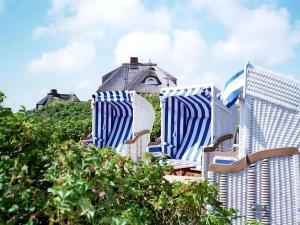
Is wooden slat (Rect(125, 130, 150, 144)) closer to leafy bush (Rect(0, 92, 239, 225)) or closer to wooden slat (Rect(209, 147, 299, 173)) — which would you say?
wooden slat (Rect(209, 147, 299, 173))

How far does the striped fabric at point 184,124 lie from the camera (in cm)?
829

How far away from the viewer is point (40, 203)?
4.93 ft

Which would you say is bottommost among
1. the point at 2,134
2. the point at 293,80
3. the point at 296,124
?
the point at 2,134

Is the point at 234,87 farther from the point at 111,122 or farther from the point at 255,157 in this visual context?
the point at 111,122

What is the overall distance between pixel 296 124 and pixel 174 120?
391cm

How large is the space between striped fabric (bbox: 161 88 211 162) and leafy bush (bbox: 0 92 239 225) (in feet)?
20.2

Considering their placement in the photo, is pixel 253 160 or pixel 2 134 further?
pixel 253 160

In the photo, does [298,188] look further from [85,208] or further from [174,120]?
[174,120]

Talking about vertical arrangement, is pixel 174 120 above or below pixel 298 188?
above

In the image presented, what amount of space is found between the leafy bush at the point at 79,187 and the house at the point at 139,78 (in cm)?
3909

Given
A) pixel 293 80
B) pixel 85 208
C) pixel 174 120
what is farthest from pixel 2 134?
pixel 174 120

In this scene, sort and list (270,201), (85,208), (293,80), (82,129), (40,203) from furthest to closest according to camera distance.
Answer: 1. (82,129)
2. (293,80)
3. (270,201)
4. (40,203)
5. (85,208)

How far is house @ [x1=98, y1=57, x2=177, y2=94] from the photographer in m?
43.1

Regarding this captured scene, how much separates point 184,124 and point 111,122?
195 cm
